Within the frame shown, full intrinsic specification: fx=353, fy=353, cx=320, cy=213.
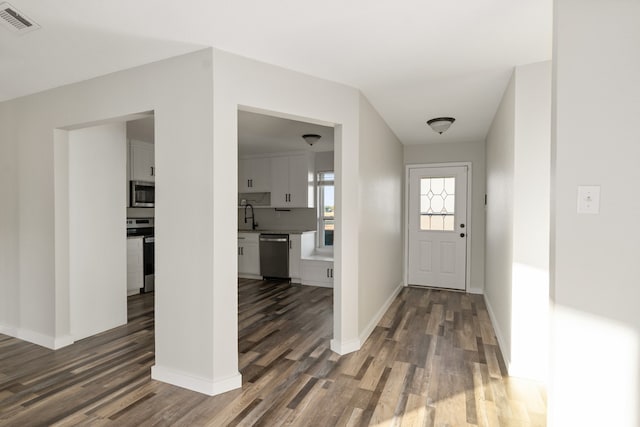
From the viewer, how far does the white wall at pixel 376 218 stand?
3.43 meters

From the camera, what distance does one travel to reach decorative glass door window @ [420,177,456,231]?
5645 mm

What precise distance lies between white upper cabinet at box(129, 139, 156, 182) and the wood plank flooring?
2418 mm

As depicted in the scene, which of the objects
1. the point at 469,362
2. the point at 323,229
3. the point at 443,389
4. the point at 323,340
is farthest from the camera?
the point at 323,229

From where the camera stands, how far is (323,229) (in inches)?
261

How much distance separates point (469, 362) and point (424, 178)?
341 centimetres

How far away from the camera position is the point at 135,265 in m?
5.15

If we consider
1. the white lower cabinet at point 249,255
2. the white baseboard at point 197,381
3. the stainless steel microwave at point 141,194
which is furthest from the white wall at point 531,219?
the stainless steel microwave at point 141,194

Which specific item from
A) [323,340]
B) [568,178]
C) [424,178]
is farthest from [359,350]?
[424,178]

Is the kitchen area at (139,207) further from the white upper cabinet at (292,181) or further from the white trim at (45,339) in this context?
the white upper cabinet at (292,181)

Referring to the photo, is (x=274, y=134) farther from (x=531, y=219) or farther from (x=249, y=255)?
(x=531, y=219)

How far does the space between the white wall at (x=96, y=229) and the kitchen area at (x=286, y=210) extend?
2.08m

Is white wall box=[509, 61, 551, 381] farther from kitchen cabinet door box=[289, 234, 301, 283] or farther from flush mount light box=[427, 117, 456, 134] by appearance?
kitchen cabinet door box=[289, 234, 301, 283]

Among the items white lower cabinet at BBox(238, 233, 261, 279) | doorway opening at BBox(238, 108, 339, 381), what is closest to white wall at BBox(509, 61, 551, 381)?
doorway opening at BBox(238, 108, 339, 381)

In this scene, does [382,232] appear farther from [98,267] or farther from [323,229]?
[98,267]
